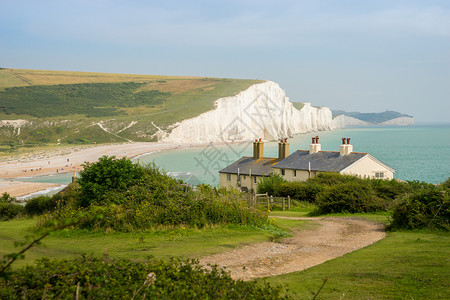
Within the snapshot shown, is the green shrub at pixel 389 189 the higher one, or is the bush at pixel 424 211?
the bush at pixel 424 211

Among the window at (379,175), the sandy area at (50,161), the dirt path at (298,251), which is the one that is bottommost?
the sandy area at (50,161)

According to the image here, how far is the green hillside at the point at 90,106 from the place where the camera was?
4791 inches

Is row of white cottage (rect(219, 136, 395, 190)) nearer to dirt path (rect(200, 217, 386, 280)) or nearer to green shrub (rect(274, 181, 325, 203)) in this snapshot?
green shrub (rect(274, 181, 325, 203))

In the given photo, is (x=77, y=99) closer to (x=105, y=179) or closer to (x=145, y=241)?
(x=105, y=179)

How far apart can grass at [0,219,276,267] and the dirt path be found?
27.4 inches

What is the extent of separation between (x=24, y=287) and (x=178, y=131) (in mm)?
123032

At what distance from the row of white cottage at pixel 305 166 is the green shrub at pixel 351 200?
10672 millimetres

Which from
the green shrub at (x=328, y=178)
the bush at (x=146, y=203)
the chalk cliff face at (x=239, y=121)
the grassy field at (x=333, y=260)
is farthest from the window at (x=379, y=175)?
the chalk cliff face at (x=239, y=121)

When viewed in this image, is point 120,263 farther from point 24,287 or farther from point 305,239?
point 305,239

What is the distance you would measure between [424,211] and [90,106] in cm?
14971

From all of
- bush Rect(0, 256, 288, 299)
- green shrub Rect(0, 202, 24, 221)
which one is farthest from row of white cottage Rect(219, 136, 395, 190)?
bush Rect(0, 256, 288, 299)

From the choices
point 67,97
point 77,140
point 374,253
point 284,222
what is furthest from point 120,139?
point 374,253

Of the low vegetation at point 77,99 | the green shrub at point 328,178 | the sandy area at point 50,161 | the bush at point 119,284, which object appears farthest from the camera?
the low vegetation at point 77,99

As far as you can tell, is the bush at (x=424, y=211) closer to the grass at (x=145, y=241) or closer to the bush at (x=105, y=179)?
the grass at (x=145, y=241)
